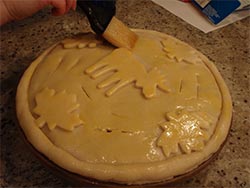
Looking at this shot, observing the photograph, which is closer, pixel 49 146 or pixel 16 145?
pixel 49 146

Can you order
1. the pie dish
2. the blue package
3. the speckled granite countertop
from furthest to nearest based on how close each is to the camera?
the blue package, the speckled granite countertop, the pie dish

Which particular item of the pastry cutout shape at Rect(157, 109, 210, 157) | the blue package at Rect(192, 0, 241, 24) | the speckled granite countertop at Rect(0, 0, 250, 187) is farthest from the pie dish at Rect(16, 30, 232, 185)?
the blue package at Rect(192, 0, 241, 24)

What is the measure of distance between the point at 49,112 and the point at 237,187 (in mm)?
412

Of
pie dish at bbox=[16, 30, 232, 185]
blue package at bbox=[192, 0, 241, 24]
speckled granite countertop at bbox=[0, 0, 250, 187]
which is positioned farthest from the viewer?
blue package at bbox=[192, 0, 241, 24]

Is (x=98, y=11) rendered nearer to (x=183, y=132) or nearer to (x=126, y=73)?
(x=126, y=73)

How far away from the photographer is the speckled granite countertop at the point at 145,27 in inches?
29.8

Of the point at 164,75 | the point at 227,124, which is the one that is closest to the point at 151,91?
the point at 164,75

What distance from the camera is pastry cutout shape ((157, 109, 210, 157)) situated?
0.66m

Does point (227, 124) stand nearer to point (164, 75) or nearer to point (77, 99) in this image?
point (164, 75)

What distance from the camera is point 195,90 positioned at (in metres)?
0.74

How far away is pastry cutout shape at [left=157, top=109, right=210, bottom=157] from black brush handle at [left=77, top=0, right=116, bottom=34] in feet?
0.79

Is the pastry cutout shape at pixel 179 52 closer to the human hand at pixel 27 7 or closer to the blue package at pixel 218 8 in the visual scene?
the human hand at pixel 27 7

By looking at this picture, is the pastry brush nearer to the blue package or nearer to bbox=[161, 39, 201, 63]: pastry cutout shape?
bbox=[161, 39, 201, 63]: pastry cutout shape

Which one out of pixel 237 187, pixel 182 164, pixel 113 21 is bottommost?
pixel 237 187
